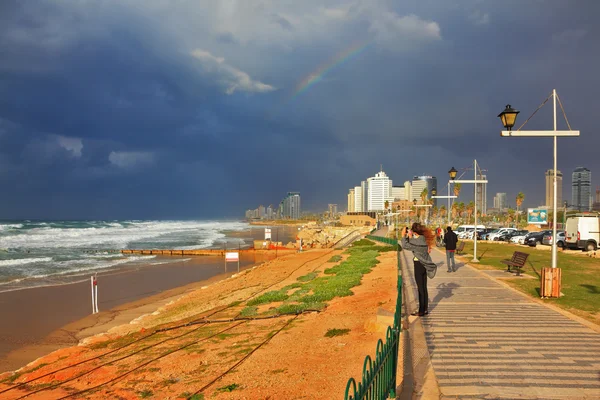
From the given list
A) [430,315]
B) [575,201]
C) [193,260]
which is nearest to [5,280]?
[193,260]

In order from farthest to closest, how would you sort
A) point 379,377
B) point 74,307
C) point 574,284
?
point 74,307, point 574,284, point 379,377

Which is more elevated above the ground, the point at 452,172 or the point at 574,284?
the point at 452,172

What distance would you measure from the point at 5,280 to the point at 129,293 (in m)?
10.4

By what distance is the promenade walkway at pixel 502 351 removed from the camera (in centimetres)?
462

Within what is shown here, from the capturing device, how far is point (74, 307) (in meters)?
17.8

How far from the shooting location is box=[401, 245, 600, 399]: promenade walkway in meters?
4.62

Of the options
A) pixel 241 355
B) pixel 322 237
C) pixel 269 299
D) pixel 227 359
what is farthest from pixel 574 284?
pixel 322 237

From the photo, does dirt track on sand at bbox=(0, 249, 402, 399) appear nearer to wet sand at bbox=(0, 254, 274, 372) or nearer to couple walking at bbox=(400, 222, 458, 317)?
couple walking at bbox=(400, 222, 458, 317)

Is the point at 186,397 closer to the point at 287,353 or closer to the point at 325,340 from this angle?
the point at 287,353

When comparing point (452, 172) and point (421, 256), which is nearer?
point (421, 256)

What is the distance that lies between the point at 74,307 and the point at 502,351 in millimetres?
18417

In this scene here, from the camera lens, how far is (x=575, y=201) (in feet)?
559

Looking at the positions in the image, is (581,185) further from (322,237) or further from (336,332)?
(336,332)

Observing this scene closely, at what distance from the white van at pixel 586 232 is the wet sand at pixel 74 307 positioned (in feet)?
83.1
